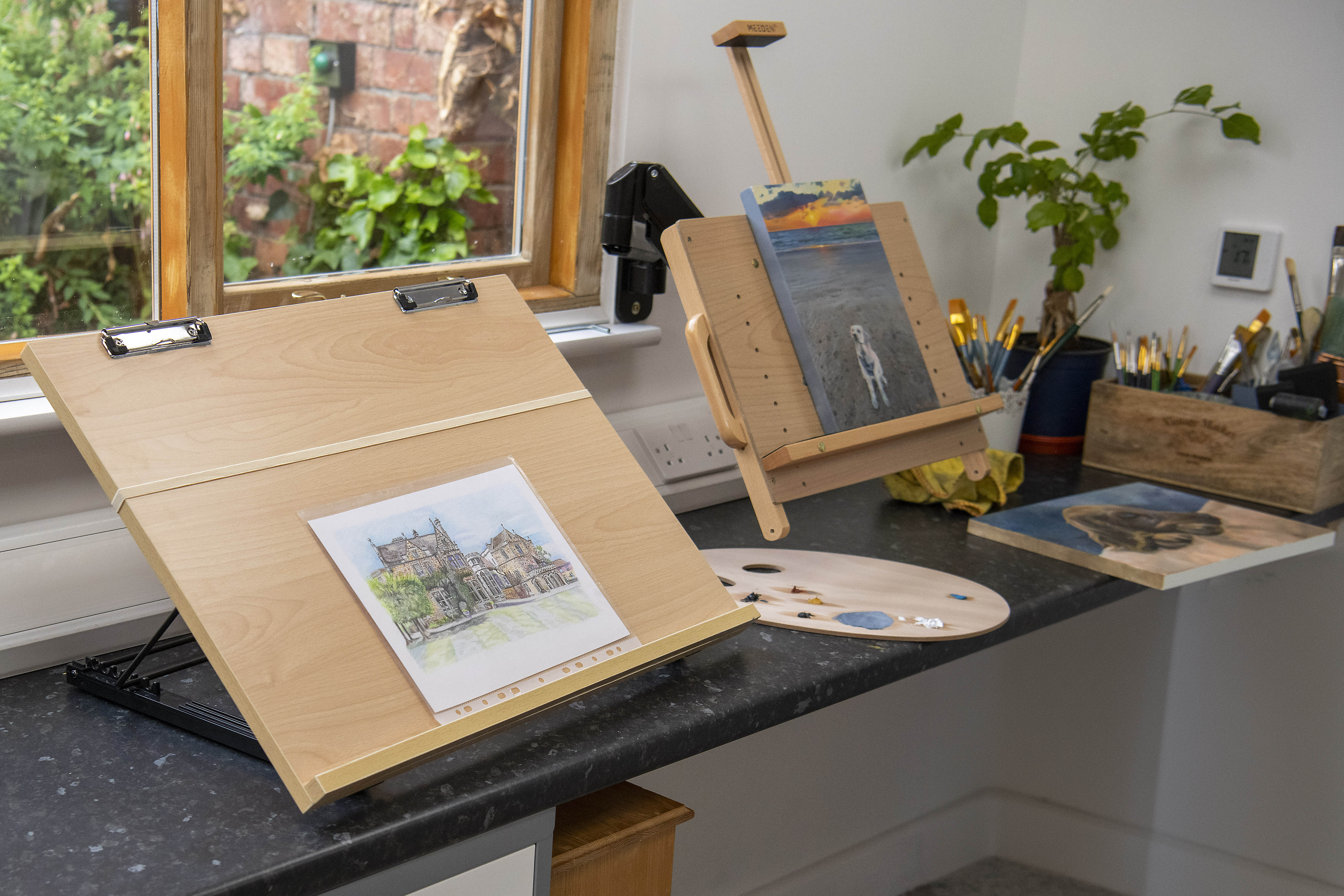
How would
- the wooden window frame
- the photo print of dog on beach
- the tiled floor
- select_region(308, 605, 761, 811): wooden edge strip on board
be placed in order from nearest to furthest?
select_region(308, 605, 761, 811): wooden edge strip on board < the wooden window frame < the photo print of dog on beach < the tiled floor

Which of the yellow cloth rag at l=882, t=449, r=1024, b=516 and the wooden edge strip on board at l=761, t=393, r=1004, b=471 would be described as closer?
the wooden edge strip on board at l=761, t=393, r=1004, b=471

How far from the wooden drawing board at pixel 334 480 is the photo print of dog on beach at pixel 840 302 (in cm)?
36

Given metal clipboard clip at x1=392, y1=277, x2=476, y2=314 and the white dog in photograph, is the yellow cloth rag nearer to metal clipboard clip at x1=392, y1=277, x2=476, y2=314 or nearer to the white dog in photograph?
the white dog in photograph

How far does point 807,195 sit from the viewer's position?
1.50 meters

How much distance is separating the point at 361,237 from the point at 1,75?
0.60 metres

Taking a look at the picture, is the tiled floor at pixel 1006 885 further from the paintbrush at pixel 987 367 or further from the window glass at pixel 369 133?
the window glass at pixel 369 133

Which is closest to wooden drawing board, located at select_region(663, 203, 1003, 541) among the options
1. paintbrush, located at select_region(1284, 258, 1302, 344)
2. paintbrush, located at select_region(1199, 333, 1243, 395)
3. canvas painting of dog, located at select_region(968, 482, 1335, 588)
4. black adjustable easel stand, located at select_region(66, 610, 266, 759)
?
canvas painting of dog, located at select_region(968, 482, 1335, 588)

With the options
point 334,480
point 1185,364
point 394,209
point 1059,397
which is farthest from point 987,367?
point 334,480

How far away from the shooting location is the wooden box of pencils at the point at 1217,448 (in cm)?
180

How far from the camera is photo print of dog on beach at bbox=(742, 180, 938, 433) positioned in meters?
1.46

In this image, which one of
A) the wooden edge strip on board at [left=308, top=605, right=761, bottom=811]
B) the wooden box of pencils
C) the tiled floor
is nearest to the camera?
the wooden edge strip on board at [left=308, top=605, right=761, bottom=811]

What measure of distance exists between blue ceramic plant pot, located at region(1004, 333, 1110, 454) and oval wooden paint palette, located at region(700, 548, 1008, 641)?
660 millimetres

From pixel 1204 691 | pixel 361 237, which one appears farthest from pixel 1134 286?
pixel 361 237

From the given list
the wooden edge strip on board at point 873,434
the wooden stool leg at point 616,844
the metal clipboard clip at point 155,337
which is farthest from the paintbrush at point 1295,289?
the metal clipboard clip at point 155,337
